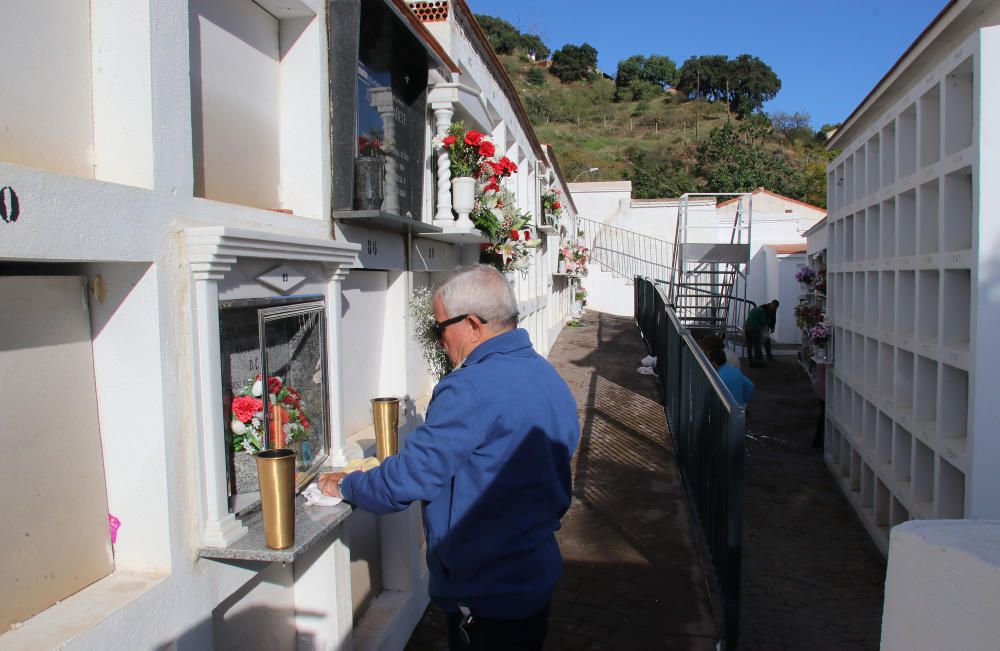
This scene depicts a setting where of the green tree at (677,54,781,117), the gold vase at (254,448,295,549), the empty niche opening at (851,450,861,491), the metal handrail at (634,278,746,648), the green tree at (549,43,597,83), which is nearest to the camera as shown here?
the gold vase at (254,448,295,549)

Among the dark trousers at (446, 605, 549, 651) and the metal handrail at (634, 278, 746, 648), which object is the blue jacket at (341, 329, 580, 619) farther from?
the metal handrail at (634, 278, 746, 648)

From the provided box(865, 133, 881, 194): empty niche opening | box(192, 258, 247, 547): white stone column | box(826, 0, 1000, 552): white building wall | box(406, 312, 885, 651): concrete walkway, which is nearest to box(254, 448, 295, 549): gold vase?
box(192, 258, 247, 547): white stone column

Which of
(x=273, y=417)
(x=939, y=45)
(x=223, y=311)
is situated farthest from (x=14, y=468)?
(x=939, y=45)

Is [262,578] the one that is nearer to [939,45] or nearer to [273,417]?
[273,417]

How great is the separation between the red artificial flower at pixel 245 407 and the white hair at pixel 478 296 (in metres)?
0.81

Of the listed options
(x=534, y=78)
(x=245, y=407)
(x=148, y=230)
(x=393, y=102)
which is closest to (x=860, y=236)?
(x=393, y=102)

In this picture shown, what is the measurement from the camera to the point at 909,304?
5414mm

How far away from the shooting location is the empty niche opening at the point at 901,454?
5.41 metres

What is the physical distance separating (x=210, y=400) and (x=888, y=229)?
550cm

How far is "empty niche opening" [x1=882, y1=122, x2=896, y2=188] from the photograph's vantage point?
19.1 ft

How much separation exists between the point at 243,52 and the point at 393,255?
5.45ft

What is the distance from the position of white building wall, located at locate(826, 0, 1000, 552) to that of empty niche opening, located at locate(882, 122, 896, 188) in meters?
0.01

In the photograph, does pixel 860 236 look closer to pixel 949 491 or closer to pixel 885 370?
pixel 885 370

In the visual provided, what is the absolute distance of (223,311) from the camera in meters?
2.55
